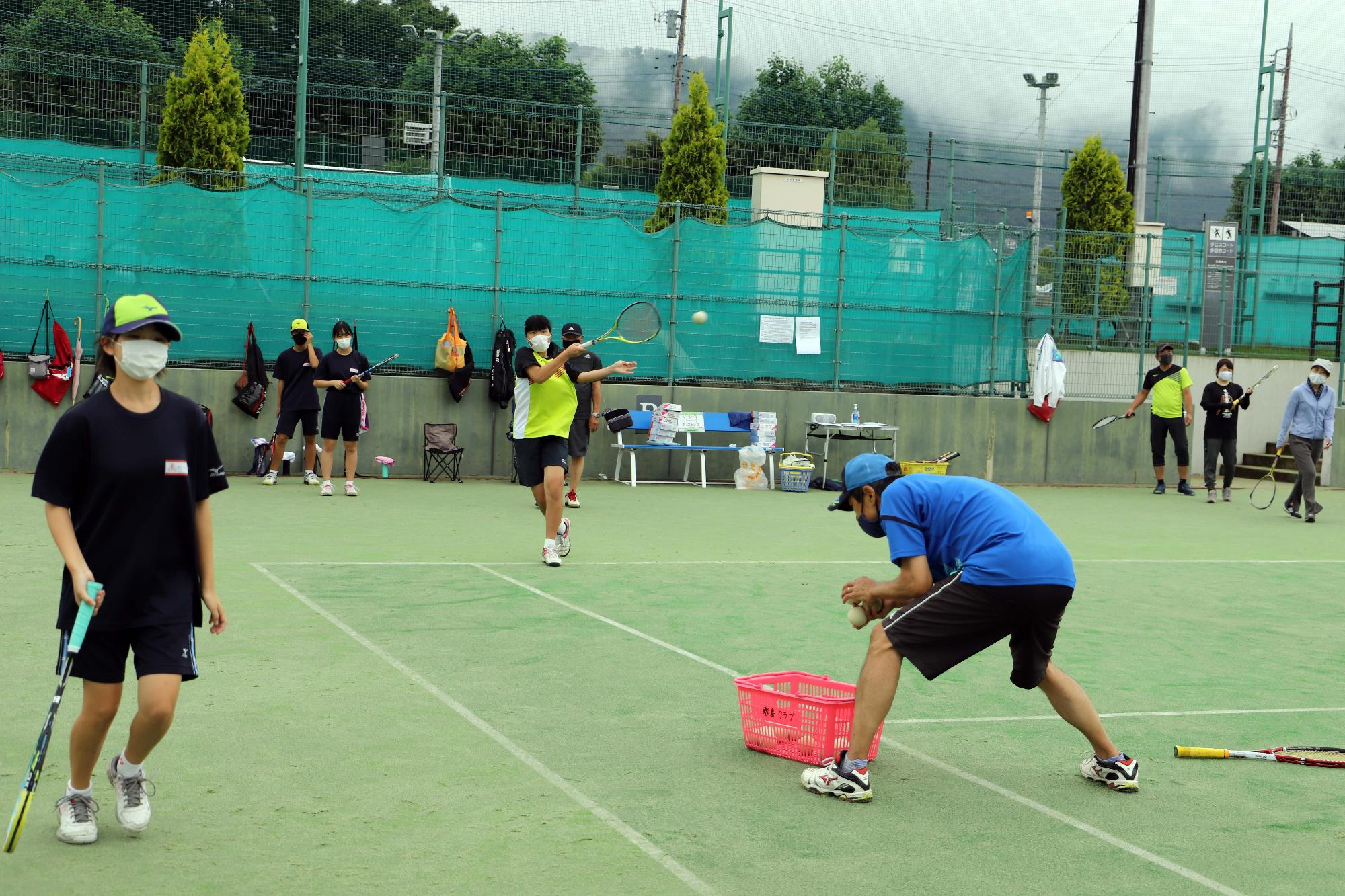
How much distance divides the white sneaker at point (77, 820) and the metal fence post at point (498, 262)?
1420cm

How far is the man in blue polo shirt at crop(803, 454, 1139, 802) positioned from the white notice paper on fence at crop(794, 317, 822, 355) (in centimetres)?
1453

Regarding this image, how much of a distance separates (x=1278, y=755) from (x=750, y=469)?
42.6 ft

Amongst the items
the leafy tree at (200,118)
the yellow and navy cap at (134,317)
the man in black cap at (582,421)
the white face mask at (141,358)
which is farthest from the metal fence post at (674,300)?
the white face mask at (141,358)

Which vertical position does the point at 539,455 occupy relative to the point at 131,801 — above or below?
above

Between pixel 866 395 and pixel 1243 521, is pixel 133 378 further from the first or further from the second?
pixel 866 395

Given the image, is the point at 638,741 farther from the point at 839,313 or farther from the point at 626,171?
the point at 626,171

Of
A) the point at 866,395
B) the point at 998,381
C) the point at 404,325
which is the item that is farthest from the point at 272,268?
Result: the point at 998,381

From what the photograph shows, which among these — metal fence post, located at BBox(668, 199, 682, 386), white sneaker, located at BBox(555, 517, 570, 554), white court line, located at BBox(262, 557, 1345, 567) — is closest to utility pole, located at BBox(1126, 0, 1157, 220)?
metal fence post, located at BBox(668, 199, 682, 386)

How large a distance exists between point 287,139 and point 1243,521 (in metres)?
20.9

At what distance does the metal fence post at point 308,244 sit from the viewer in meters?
17.5

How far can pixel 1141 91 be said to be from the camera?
24.5m

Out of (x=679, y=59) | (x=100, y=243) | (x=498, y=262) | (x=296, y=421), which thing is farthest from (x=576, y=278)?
(x=679, y=59)

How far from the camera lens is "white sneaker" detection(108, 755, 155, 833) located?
425cm

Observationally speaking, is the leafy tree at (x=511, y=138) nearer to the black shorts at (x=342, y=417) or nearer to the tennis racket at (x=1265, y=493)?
the black shorts at (x=342, y=417)
